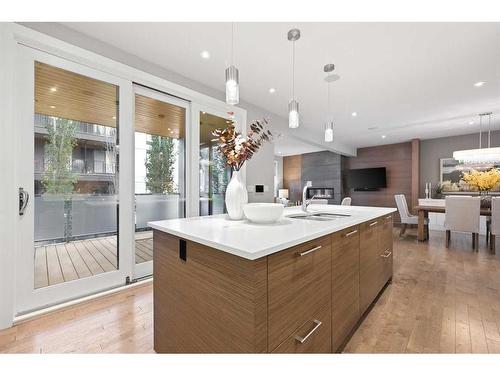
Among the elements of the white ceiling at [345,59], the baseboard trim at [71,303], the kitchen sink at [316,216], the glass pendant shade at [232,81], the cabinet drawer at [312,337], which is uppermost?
the white ceiling at [345,59]

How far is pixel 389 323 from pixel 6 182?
10.2 ft

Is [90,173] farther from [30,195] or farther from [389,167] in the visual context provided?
[389,167]

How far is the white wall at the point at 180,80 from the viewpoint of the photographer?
2018mm

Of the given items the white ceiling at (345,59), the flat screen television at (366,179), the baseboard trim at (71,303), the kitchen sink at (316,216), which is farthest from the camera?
the flat screen television at (366,179)

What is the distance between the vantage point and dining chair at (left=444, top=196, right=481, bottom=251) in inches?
157

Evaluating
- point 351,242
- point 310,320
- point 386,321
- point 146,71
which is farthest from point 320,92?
point 310,320

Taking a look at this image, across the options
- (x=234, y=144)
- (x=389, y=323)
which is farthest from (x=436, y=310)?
(x=234, y=144)

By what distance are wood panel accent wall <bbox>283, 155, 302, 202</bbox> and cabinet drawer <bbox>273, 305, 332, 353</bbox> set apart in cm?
791

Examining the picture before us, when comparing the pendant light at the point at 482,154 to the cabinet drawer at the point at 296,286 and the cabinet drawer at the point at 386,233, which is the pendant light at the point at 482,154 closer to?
the cabinet drawer at the point at 386,233

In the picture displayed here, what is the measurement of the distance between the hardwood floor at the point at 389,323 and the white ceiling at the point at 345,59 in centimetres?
251

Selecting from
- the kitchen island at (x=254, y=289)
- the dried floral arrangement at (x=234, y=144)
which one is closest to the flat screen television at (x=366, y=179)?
the kitchen island at (x=254, y=289)

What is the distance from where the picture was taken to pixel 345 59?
8.41ft

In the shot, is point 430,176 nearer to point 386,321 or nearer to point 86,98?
point 386,321

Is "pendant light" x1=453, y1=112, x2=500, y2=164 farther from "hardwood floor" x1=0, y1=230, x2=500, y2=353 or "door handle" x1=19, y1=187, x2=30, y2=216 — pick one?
"door handle" x1=19, y1=187, x2=30, y2=216
